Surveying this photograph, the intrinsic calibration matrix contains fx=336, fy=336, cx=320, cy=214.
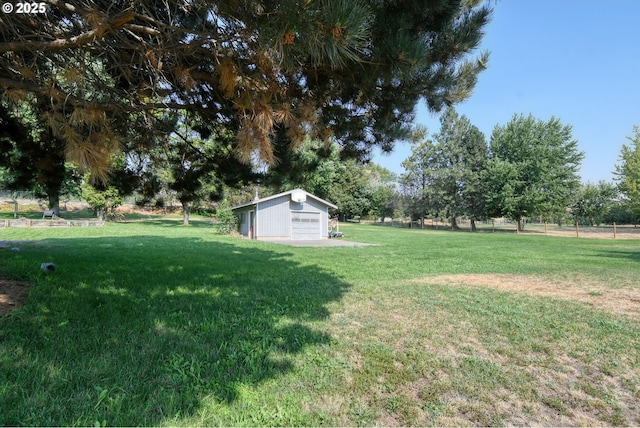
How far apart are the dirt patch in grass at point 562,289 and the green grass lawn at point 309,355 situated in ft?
0.23

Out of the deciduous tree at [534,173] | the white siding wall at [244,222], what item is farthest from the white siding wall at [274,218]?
the deciduous tree at [534,173]

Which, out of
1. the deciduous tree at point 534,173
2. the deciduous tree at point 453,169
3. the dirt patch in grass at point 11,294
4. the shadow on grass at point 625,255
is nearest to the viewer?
the dirt patch in grass at point 11,294

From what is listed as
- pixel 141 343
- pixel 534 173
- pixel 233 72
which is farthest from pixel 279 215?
pixel 534 173

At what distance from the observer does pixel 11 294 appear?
4.29 metres

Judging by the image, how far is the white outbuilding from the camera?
19531 mm

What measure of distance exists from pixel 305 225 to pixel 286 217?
53.6 inches

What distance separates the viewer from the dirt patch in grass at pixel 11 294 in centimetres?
380

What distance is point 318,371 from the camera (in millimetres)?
2600

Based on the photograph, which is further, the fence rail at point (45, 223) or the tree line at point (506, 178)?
the tree line at point (506, 178)

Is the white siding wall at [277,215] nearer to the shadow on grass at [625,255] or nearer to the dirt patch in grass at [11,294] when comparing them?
the shadow on grass at [625,255]

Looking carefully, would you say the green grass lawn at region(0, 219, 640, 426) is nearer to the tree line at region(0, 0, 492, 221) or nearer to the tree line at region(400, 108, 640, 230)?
the tree line at region(0, 0, 492, 221)

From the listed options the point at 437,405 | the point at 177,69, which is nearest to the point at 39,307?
the point at 177,69

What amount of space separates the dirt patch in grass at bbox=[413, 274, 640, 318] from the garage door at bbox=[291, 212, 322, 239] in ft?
45.7

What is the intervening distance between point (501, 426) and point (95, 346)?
123 inches
